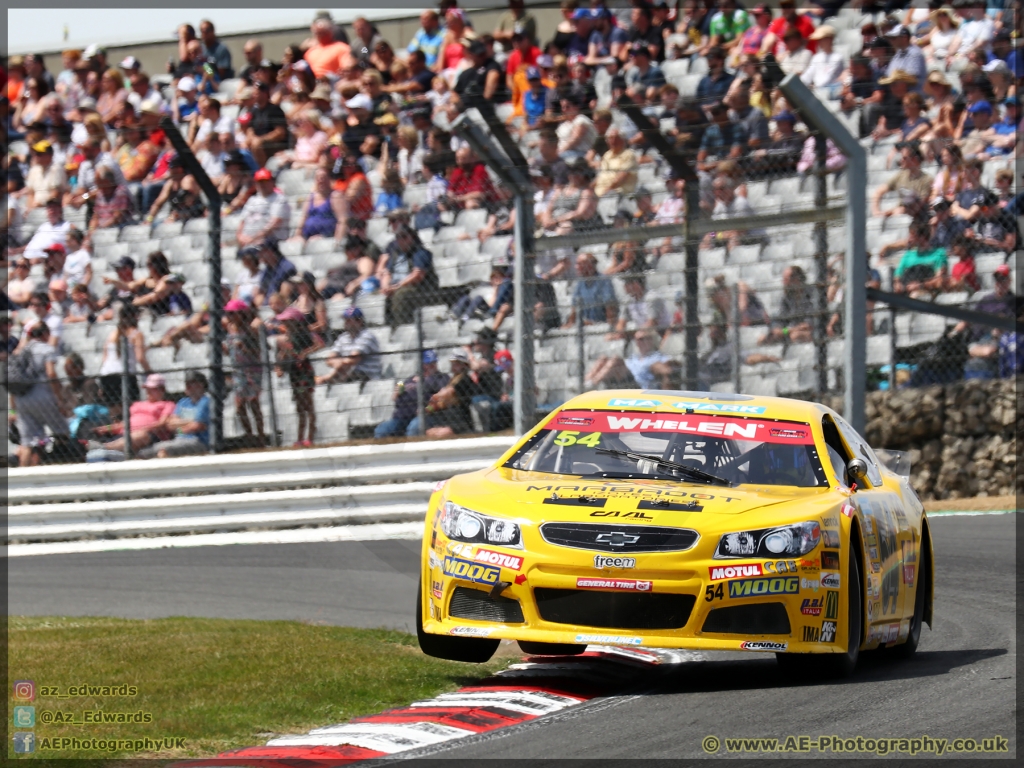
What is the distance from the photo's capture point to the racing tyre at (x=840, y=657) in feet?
19.8

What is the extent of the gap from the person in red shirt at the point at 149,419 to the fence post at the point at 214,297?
0.48m

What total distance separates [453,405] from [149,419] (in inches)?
109

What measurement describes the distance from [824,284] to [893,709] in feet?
19.1

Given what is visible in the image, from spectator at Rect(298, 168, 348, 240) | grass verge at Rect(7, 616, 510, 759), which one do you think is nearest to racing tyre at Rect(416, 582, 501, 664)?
grass verge at Rect(7, 616, 510, 759)

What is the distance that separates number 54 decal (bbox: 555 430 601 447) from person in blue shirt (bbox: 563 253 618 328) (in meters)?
4.26

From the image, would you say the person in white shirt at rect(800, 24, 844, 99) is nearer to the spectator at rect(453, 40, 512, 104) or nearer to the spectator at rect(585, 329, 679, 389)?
the spectator at rect(453, 40, 512, 104)

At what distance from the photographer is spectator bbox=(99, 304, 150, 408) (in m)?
13.2

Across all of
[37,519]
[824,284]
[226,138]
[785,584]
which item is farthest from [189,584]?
[226,138]

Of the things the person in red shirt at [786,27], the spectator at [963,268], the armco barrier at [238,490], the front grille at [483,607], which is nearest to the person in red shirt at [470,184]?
the armco barrier at [238,490]

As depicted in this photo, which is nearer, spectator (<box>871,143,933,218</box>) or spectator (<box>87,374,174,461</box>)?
spectator (<box>871,143,933,218</box>)

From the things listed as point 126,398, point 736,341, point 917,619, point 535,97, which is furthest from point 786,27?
point 917,619

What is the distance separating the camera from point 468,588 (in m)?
6.09

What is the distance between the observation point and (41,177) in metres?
18.2

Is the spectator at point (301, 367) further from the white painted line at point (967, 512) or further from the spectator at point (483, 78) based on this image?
the white painted line at point (967, 512)
